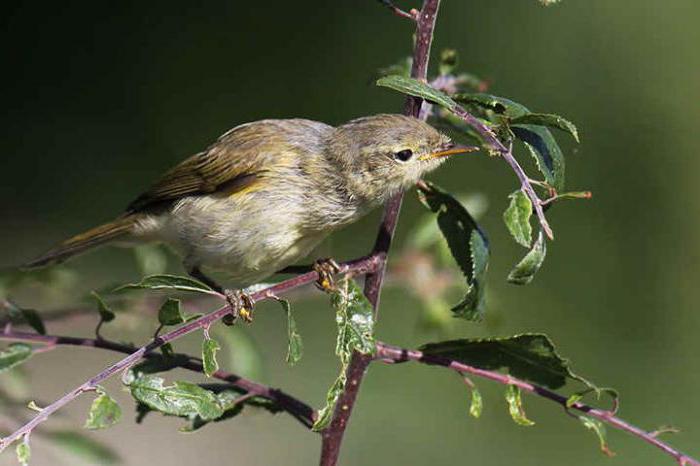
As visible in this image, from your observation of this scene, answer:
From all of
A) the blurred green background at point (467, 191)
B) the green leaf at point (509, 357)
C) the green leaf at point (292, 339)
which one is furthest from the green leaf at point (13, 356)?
the blurred green background at point (467, 191)

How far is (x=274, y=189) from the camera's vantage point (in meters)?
2.20

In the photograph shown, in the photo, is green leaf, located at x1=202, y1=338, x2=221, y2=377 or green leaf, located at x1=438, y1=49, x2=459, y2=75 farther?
green leaf, located at x1=438, y1=49, x2=459, y2=75

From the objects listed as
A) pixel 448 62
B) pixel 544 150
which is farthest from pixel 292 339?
pixel 448 62

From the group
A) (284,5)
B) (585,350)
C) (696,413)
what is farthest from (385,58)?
(696,413)

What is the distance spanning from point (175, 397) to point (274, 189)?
2.80 ft

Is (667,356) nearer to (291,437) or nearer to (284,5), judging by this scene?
(291,437)

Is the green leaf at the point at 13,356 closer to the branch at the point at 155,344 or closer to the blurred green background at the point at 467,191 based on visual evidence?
the branch at the point at 155,344

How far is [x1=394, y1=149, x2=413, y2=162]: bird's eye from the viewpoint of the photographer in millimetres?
2000

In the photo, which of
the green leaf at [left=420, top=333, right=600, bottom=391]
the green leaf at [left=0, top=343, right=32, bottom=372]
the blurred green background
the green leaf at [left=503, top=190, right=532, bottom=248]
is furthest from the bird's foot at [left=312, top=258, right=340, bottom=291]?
the blurred green background

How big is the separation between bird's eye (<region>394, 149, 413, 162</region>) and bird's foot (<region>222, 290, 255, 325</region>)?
0.47 meters

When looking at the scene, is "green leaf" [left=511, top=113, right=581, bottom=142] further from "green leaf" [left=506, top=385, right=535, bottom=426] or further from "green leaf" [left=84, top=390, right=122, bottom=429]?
"green leaf" [left=84, top=390, right=122, bottom=429]

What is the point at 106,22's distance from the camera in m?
6.70

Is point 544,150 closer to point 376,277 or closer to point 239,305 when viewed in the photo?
point 376,277

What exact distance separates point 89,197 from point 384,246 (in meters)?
4.96
